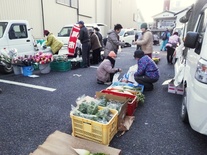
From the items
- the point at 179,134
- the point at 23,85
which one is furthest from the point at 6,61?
the point at 179,134

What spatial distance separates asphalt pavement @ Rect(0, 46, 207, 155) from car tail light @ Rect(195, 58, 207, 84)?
1051 millimetres

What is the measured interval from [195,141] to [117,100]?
1293mm

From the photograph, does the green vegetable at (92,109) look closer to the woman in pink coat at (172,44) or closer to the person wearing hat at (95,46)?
the person wearing hat at (95,46)

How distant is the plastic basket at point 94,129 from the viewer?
2276mm

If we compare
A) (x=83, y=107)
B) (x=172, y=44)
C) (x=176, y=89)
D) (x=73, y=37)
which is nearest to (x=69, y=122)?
(x=83, y=107)

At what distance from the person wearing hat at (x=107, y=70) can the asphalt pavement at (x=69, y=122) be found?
258 mm

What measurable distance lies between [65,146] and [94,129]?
417 mm

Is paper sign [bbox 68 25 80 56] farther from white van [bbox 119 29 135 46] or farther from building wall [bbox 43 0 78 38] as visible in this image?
white van [bbox 119 29 135 46]

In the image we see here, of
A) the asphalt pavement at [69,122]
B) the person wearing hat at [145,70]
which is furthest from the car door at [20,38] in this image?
the person wearing hat at [145,70]

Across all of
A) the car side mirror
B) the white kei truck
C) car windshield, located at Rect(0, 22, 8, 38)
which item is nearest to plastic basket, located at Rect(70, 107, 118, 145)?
the car side mirror

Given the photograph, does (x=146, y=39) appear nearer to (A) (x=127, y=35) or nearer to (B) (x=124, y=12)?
(A) (x=127, y=35)

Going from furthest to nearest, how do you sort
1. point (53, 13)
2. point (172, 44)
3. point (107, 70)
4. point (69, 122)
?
point (53, 13) → point (172, 44) → point (107, 70) → point (69, 122)

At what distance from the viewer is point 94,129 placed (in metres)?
2.34

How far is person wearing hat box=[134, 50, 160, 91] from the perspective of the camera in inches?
A: 165
